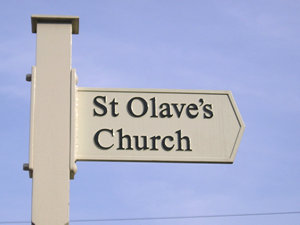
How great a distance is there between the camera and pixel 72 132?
3.47 m

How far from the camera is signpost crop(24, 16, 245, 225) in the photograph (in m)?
3.41

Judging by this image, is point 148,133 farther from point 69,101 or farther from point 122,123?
point 69,101

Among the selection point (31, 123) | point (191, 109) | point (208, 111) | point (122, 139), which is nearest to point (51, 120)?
point (31, 123)

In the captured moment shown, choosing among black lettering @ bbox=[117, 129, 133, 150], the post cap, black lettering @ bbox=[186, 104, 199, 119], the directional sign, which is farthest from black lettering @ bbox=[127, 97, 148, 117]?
the post cap

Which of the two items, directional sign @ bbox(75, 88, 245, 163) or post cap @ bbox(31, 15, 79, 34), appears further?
post cap @ bbox(31, 15, 79, 34)

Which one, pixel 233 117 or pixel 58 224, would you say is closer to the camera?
pixel 58 224

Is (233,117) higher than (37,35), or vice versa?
(37,35)

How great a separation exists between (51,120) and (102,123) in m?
0.30

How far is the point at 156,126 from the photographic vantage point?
144 inches

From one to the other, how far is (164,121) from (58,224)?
0.87m

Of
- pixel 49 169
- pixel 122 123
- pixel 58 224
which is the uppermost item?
pixel 122 123

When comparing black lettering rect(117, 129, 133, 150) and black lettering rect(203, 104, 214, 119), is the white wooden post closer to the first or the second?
black lettering rect(117, 129, 133, 150)

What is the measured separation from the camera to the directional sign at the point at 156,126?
3553mm

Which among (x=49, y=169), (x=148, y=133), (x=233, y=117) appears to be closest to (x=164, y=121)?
(x=148, y=133)
